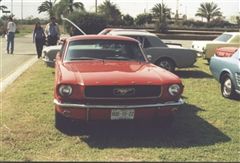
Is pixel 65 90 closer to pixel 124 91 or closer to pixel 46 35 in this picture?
pixel 124 91

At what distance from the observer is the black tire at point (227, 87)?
34.9ft

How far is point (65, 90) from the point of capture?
22.8 feet

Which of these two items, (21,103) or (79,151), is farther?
(21,103)

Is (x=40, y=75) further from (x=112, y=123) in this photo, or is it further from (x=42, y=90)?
(x=112, y=123)

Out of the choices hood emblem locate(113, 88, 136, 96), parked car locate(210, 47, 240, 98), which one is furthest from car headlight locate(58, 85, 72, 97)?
parked car locate(210, 47, 240, 98)

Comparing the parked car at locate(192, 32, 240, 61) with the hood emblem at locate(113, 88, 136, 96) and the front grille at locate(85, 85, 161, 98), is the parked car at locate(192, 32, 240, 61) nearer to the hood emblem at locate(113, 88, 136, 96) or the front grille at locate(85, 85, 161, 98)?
the front grille at locate(85, 85, 161, 98)

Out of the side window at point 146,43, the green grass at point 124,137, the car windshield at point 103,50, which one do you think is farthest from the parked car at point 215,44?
the car windshield at point 103,50

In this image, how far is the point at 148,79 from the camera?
7199 mm

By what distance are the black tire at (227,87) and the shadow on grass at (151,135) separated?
8.28ft

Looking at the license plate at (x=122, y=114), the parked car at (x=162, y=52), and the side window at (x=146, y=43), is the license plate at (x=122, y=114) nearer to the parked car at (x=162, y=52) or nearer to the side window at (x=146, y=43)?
the parked car at (x=162, y=52)

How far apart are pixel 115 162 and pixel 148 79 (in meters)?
1.65

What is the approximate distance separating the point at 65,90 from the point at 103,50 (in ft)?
6.10

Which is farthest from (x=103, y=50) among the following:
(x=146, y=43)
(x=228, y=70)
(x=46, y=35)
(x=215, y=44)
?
(x=46, y=35)

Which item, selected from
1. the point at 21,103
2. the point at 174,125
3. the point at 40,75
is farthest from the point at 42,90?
the point at 174,125
